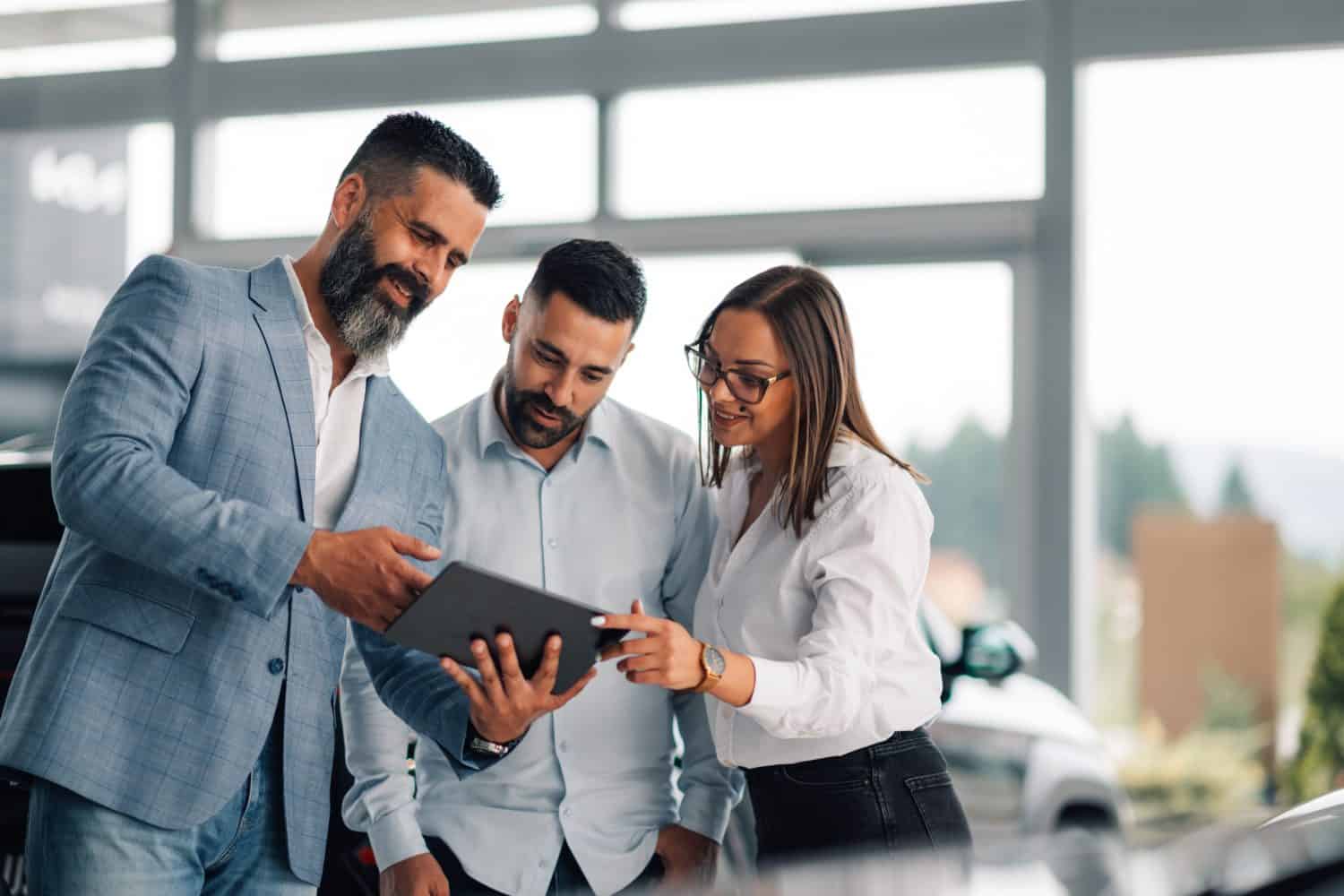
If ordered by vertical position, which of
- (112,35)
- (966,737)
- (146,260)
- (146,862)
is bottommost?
(966,737)

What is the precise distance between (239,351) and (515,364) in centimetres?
42

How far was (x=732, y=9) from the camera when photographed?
627cm

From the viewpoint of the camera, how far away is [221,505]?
1.55 m

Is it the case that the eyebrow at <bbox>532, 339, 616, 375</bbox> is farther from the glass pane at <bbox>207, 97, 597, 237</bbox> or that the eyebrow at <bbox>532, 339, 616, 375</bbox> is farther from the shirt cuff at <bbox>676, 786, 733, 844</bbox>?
the glass pane at <bbox>207, 97, 597, 237</bbox>

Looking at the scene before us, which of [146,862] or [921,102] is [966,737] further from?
[921,102]

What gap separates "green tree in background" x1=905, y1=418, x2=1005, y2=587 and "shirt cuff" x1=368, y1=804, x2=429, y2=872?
4257 millimetres

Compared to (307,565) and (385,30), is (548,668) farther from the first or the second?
(385,30)

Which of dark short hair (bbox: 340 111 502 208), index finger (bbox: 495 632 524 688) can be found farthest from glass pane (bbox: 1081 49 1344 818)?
index finger (bbox: 495 632 524 688)

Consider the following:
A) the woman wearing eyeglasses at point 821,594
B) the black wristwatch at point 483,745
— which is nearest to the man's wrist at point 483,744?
the black wristwatch at point 483,745

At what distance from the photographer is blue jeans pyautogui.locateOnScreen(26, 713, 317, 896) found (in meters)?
1.57

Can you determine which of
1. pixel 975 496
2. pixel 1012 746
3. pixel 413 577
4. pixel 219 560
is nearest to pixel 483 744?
pixel 413 577

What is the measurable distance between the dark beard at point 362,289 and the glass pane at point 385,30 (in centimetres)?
490

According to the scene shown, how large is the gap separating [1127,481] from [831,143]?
1.89 meters

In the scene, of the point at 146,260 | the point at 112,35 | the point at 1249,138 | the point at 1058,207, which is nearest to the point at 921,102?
the point at 1058,207
